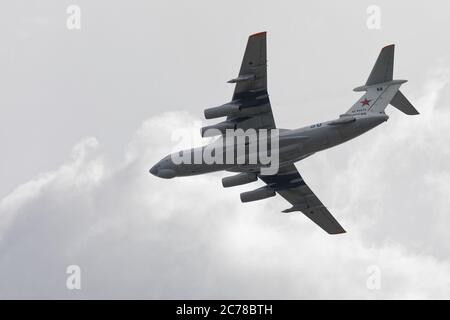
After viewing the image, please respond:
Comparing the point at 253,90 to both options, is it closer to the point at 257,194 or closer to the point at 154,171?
the point at 154,171

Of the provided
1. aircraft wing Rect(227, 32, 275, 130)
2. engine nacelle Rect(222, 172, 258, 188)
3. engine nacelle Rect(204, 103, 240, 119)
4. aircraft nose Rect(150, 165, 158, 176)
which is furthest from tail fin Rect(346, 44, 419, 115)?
aircraft nose Rect(150, 165, 158, 176)

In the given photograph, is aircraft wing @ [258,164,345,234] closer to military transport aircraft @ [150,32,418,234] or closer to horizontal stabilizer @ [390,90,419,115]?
military transport aircraft @ [150,32,418,234]

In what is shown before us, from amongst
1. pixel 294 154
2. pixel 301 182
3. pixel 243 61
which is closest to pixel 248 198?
pixel 301 182

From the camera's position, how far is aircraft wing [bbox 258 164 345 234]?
45.6 meters

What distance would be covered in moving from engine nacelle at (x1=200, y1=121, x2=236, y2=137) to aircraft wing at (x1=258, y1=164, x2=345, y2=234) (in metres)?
5.67

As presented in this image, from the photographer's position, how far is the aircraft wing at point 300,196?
150ft

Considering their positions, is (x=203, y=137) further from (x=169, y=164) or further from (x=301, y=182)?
(x=301, y=182)

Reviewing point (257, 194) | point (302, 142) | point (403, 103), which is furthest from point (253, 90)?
point (257, 194)

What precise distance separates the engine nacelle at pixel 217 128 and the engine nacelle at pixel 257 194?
6.00m

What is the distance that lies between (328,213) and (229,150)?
911 cm

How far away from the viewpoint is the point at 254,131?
40219 millimetres

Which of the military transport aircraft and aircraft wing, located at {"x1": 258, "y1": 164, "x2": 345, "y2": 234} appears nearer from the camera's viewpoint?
the military transport aircraft

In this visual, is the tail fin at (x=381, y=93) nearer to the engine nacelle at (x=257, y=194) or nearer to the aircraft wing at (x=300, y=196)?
the aircraft wing at (x=300, y=196)

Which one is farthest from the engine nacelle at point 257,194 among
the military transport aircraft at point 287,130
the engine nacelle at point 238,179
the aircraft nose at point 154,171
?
the aircraft nose at point 154,171
